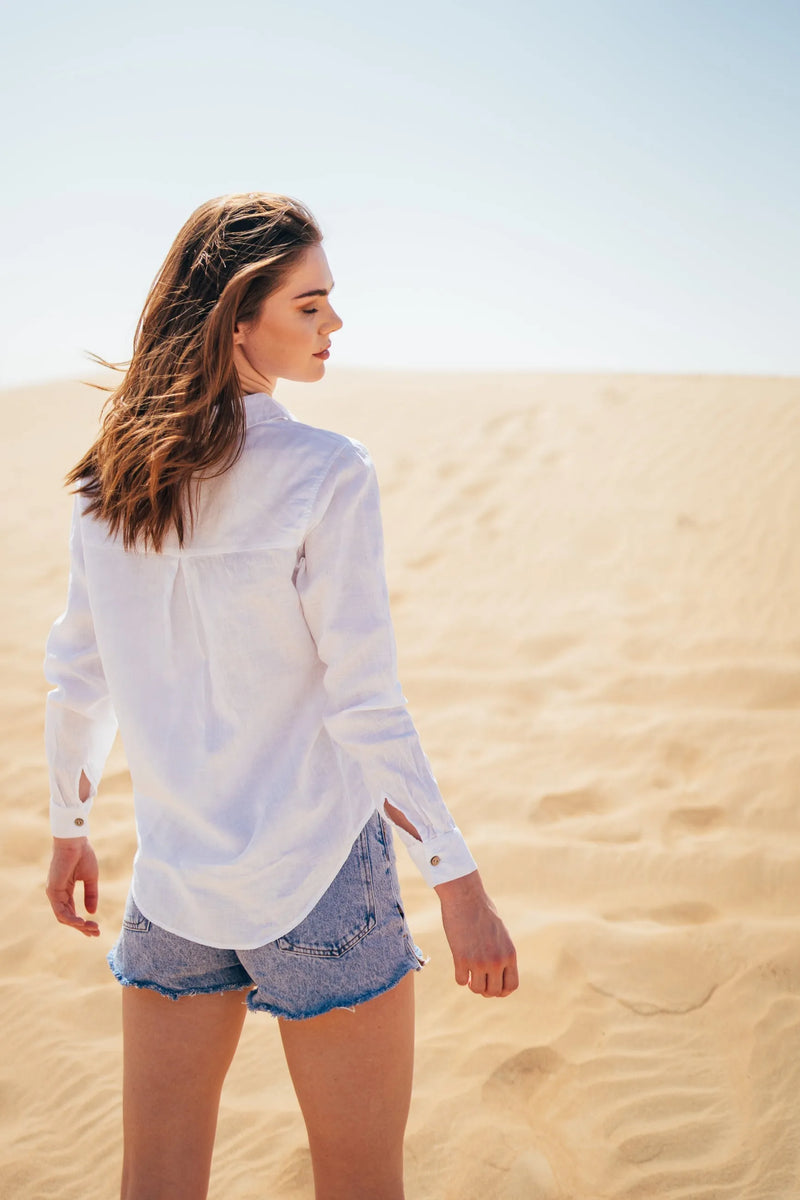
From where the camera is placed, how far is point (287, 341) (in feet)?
4.28

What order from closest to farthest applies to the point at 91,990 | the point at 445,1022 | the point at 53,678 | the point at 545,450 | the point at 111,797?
the point at 53,678 → the point at 445,1022 → the point at 91,990 → the point at 111,797 → the point at 545,450

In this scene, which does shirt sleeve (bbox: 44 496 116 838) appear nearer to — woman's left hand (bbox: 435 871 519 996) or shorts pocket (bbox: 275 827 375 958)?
shorts pocket (bbox: 275 827 375 958)

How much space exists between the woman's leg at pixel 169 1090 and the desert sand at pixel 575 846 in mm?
1176

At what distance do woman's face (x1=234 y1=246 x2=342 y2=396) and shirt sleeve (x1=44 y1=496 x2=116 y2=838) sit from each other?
0.39m

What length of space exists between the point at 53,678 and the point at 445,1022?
6.36 feet

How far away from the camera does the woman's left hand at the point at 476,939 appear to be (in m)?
1.22

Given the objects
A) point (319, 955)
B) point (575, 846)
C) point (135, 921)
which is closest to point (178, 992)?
point (135, 921)

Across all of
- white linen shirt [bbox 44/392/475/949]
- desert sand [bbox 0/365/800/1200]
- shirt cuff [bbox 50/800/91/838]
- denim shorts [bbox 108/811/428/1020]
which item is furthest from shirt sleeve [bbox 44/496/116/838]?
desert sand [bbox 0/365/800/1200]

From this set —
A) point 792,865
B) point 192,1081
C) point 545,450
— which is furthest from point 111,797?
point 545,450

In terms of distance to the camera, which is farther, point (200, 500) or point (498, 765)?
point (498, 765)

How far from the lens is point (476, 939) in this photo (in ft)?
4.00

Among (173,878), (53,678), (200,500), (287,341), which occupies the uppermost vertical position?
(287,341)

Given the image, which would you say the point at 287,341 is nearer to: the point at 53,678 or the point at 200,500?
the point at 200,500

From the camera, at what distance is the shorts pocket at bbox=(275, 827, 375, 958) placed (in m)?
1.26
